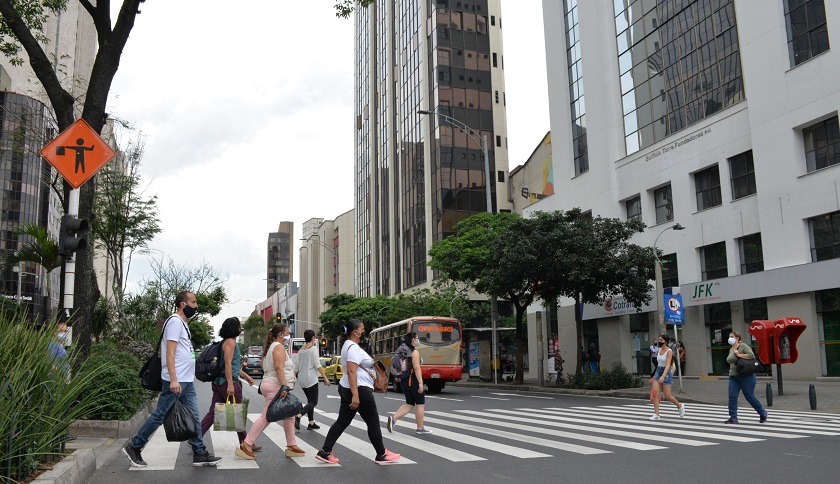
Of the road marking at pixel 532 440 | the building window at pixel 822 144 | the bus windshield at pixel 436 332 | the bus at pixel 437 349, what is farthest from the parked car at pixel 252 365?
the road marking at pixel 532 440

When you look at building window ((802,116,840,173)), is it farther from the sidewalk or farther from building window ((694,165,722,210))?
the sidewalk

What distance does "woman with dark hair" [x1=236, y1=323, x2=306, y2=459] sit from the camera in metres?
9.49

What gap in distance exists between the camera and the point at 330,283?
386 ft

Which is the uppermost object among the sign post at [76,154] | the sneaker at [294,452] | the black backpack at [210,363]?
the sign post at [76,154]

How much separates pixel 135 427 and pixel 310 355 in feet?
10.5

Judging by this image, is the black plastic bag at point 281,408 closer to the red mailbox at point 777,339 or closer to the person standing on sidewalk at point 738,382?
the person standing on sidewalk at point 738,382

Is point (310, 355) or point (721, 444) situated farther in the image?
point (310, 355)

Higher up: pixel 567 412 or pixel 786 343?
pixel 786 343

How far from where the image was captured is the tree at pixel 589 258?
89.5 feet

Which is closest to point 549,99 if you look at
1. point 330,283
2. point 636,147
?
point 636,147

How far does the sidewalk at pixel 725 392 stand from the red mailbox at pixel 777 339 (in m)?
1.14

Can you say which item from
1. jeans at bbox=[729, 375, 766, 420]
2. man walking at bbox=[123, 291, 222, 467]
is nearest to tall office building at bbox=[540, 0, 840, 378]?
jeans at bbox=[729, 375, 766, 420]

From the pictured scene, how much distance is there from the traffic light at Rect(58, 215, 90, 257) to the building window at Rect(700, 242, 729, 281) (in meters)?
26.9

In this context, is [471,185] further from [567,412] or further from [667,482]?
[667,482]
